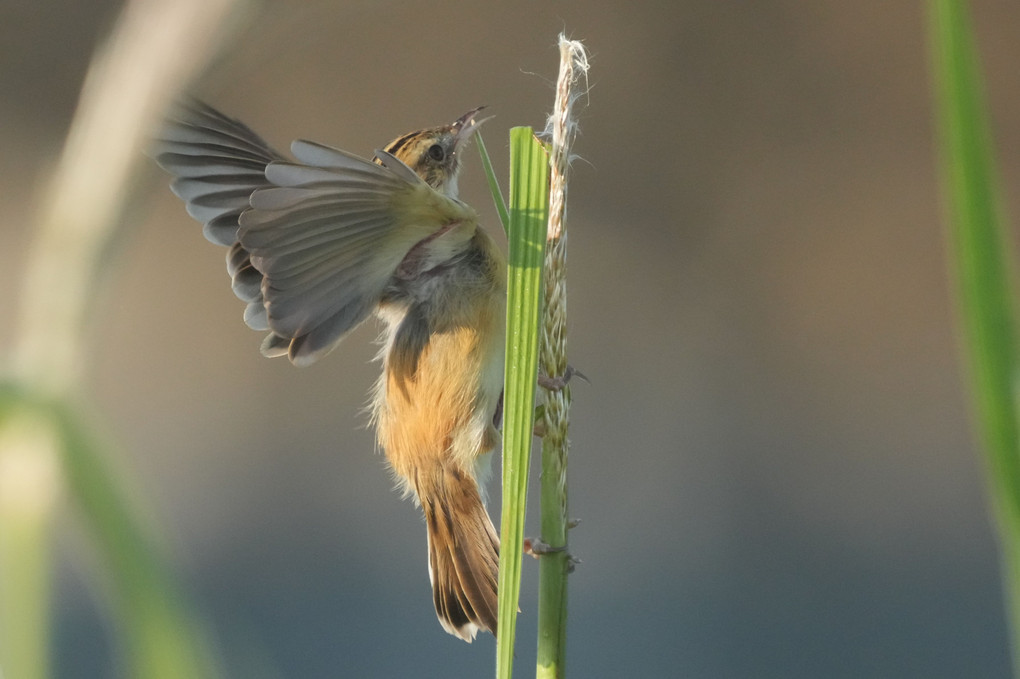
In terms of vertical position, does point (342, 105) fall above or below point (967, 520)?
above

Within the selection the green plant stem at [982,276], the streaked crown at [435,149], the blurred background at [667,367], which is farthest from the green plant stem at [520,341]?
the blurred background at [667,367]

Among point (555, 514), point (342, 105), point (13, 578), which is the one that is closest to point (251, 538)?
point (342, 105)

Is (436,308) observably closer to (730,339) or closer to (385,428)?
(385,428)

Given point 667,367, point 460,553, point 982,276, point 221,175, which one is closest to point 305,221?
point 221,175

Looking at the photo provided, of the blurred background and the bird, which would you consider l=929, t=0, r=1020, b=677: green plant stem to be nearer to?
the bird

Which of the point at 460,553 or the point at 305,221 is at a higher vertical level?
the point at 305,221

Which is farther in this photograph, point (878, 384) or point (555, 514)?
point (878, 384)

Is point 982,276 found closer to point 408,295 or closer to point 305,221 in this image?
point 305,221

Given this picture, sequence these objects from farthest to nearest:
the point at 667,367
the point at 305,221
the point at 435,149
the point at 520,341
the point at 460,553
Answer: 1. the point at 667,367
2. the point at 435,149
3. the point at 460,553
4. the point at 305,221
5. the point at 520,341
